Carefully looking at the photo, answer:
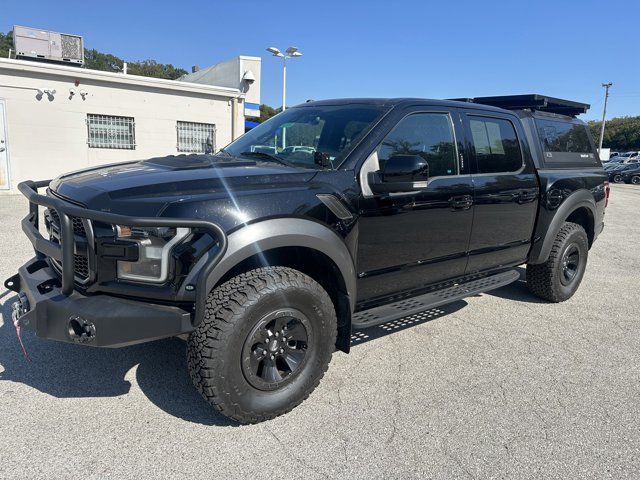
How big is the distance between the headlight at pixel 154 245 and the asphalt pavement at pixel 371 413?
912mm

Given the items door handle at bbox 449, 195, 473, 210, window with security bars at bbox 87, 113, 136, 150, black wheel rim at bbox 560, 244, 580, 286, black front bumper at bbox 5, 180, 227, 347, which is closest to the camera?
black front bumper at bbox 5, 180, 227, 347

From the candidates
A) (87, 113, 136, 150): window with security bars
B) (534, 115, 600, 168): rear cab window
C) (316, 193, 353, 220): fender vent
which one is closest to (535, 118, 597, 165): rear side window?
(534, 115, 600, 168): rear cab window

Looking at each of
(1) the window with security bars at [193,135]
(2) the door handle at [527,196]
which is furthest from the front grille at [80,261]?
(1) the window with security bars at [193,135]

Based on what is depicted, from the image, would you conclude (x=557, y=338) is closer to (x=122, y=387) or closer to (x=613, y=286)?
(x=613, y=286)

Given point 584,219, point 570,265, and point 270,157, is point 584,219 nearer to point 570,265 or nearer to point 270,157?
point 570,265

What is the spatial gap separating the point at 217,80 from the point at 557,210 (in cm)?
1785

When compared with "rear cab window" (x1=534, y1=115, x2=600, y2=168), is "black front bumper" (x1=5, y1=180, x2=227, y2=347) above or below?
below

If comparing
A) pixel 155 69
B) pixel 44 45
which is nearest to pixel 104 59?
pixel 155 69

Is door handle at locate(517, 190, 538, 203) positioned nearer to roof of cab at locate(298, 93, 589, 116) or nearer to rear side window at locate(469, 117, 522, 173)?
rear side window at locate(469, 117, 522, 173)

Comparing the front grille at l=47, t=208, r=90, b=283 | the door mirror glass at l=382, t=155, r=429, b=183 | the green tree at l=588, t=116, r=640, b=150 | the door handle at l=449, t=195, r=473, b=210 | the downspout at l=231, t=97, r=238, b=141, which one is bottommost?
the front grille at l=47, t=208, r=90, b=283

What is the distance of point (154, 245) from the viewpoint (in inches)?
95.7

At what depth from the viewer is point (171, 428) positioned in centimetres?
271

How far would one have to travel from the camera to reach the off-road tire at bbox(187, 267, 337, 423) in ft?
8.29

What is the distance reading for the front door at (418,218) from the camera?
3.22 m
